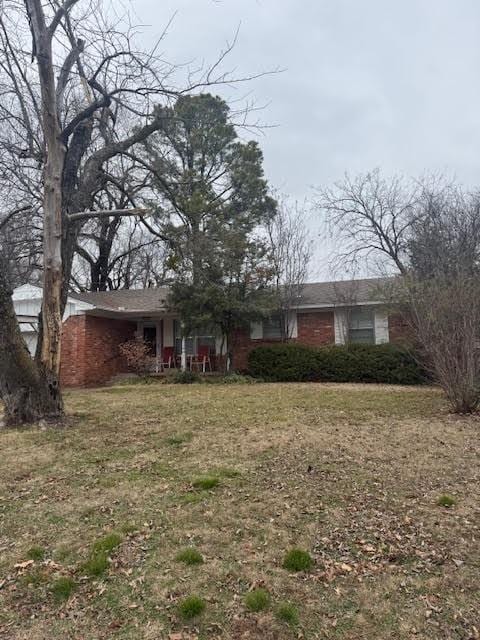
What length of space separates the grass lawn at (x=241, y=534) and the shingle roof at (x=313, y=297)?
8960mm

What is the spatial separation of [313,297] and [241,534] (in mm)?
13073

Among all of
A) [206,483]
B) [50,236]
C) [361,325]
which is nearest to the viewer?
[206,483]

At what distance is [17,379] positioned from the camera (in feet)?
23.0

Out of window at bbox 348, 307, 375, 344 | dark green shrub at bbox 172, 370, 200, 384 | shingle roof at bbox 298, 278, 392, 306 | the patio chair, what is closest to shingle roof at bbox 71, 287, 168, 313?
the patio chair

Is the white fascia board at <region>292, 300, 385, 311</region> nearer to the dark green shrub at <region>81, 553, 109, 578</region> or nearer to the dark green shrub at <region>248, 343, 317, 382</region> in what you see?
the dark green shrub at <region>248, 343, 317, 382</region>

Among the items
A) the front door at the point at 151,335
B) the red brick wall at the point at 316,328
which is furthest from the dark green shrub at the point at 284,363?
the front door at the point at 151,335

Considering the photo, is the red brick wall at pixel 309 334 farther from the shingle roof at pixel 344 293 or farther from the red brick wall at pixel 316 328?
the shingle roof at pixel 344 293

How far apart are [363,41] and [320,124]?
2.46 metres

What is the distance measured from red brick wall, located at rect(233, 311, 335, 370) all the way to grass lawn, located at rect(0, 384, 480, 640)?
9.29m

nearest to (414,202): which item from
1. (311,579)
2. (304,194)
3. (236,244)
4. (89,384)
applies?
(304,194)

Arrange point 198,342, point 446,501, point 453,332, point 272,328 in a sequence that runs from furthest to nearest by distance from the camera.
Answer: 1. point 198,342
2. point 272,328
3. point 453,332
4. point 446,501

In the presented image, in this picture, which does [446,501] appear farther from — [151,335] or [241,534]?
[151,335]

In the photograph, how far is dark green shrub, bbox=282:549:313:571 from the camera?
2893mm

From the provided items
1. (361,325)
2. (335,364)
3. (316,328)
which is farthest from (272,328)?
(335,364)
